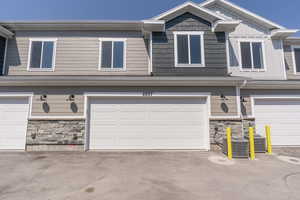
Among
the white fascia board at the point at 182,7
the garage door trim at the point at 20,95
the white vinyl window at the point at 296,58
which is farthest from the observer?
the white vinyl window at the point at 296,58

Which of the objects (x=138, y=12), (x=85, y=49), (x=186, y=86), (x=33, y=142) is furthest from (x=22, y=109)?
(x=138, y=12)

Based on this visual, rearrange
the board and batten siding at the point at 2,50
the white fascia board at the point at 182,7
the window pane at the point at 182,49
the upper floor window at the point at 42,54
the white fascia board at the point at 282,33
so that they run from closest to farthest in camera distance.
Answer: the window pane at the point at 182,49
the white fascia board at the point at 182,7
the board and batten siding at the point at 2,50
the upper floor window at the point at 42,54
the white fascia board at the point at 282,33

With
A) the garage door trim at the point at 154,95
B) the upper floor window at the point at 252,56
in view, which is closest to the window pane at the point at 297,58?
the upper floor window at the point at 252,56

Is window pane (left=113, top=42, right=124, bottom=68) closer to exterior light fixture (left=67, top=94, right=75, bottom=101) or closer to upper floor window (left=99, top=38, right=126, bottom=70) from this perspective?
upper floor window (left=99, top=38, right=126, bottom=70)

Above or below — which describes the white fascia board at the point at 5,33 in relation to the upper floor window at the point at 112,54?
above

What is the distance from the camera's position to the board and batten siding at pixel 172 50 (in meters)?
7.29

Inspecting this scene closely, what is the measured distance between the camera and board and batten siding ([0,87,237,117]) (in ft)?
21.6

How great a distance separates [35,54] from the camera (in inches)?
313

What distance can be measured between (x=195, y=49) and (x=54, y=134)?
7.35 metres

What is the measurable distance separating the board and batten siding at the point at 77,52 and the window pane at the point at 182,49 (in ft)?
5.72

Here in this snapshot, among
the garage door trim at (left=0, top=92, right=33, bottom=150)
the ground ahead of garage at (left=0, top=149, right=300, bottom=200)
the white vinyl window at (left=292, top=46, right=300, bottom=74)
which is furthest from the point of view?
the white vinyl window at (left=292, top=46, right=300, bottom=74)

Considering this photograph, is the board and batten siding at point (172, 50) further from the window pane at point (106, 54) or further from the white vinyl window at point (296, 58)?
the white vinyl window at point (296, 58)

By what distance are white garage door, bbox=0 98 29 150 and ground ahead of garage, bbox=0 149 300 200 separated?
649 mm

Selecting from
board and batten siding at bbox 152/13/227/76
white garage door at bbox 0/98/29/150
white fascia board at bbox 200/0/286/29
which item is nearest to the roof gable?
board and batten siding at bbox 152/13/227/76
